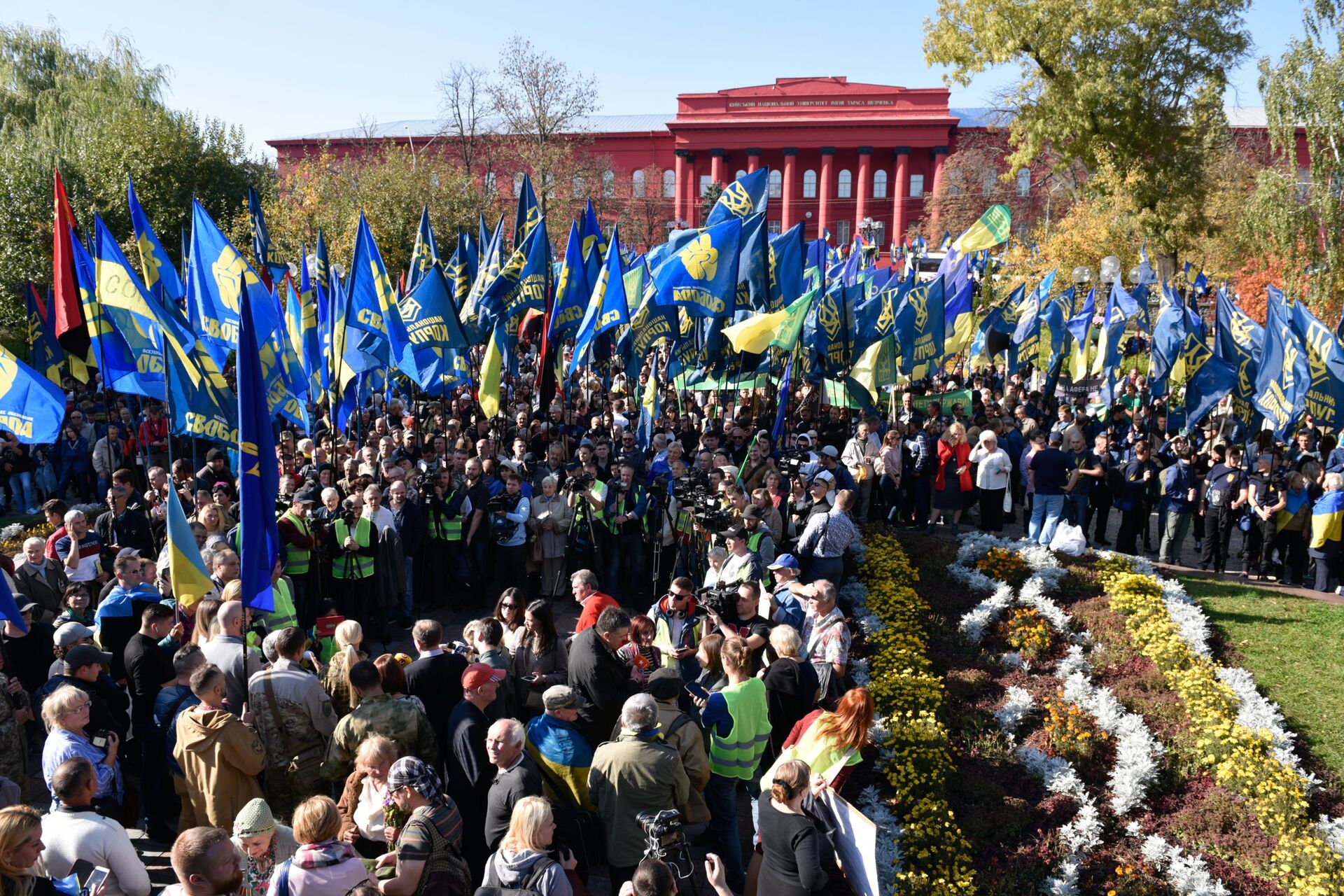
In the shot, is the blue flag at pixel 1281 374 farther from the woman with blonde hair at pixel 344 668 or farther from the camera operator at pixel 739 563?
the woman with blonde hair at pixel 344 668

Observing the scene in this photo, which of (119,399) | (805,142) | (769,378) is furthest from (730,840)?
(805,142)

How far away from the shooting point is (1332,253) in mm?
25156

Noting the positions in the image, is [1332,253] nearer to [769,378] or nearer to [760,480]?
[769,378]

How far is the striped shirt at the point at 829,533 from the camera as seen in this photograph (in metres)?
9.97

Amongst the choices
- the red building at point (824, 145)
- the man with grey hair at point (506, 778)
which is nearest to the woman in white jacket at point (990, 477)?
the man with grey hair at point (506, 778)

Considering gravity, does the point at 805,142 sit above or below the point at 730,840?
above

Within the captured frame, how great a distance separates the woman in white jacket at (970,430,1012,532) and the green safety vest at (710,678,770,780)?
7.85m

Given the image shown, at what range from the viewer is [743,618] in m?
7.64

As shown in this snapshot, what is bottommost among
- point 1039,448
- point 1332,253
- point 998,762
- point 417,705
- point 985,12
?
point 998,762

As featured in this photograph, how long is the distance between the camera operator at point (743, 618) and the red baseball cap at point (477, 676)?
6.12 ft

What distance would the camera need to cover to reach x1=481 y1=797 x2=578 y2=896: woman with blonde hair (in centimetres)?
446

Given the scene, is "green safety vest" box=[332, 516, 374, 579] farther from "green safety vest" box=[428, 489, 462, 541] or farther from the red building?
the red building

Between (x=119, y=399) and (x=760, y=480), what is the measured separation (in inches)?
543

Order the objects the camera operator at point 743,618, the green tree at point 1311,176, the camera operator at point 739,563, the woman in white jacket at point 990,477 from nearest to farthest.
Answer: the camera operator at point 743,618, the camera operator at point 739,563, the woman in white jacket at point 990,477, the green tree at point 1311,176
